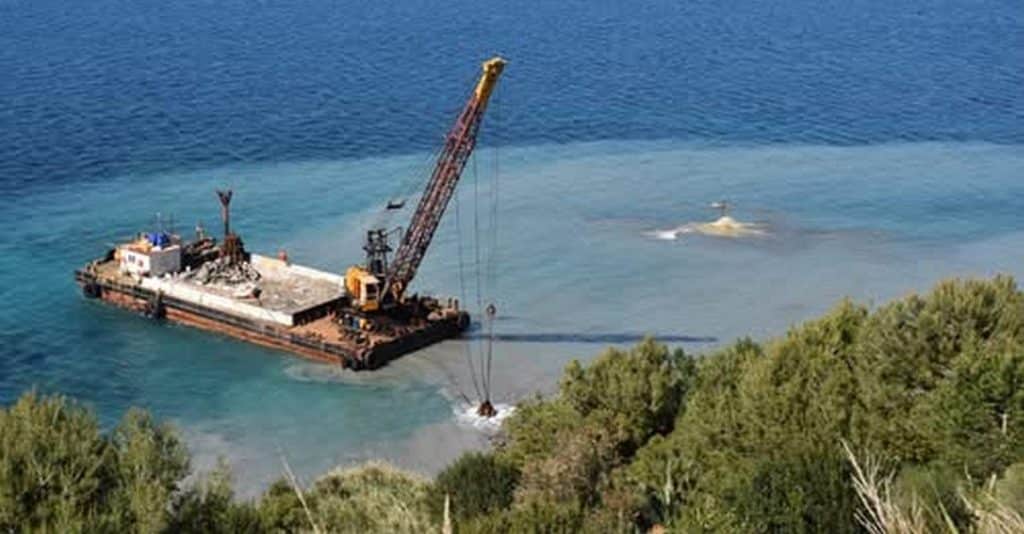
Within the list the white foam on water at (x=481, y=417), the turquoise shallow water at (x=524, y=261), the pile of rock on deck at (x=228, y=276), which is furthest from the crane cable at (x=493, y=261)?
the pile of rock on deck at (x=228, y=276)

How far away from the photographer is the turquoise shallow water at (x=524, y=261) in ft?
152

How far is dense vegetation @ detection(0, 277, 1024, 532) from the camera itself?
22.6m

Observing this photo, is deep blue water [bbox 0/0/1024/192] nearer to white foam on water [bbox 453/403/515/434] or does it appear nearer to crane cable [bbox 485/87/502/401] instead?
crane cable [bbox 485/87/502/401]

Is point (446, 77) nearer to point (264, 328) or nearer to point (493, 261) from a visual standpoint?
point (493, 261)

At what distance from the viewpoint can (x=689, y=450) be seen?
31.0m

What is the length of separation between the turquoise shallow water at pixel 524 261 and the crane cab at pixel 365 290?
8.68 ft

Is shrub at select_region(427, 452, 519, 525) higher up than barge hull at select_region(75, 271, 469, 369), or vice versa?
barge hull at select_region(75, 271, 469, 369)

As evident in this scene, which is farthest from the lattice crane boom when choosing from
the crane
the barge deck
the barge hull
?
the barge hull

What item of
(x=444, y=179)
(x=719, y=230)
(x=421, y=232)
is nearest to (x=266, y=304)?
(x=421, y=232)

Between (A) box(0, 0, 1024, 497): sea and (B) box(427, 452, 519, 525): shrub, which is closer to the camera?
(B) box(427, 452, 519, 525): shrub

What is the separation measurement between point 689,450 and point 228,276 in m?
30.1

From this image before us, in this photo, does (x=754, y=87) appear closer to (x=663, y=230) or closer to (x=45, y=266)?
(x=663, y=230)

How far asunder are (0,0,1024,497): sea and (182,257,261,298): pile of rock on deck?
2702 millimetres

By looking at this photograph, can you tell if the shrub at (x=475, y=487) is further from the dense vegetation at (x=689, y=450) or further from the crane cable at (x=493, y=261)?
the crane cable at (x=493, y=261)
